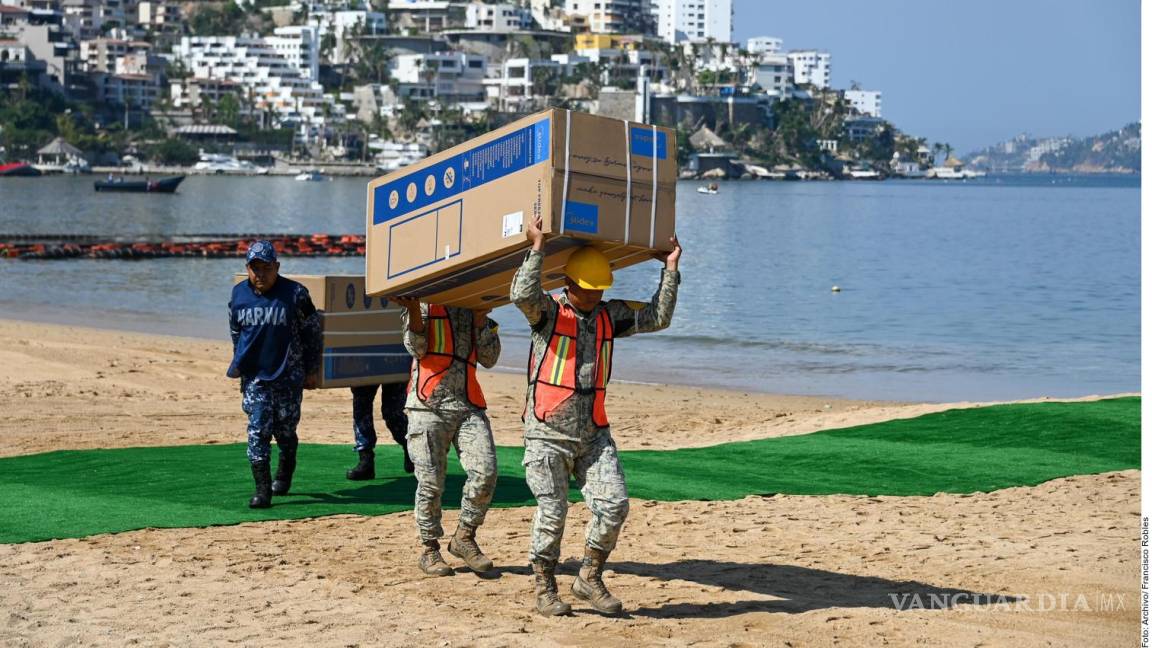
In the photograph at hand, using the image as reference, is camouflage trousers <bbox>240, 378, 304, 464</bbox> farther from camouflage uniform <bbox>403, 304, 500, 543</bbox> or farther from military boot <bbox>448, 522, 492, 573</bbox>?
military boot <bbox>448, 522, 492, 573</bbox>

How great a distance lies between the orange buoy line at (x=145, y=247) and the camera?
174ft

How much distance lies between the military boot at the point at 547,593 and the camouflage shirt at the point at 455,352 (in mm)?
1123

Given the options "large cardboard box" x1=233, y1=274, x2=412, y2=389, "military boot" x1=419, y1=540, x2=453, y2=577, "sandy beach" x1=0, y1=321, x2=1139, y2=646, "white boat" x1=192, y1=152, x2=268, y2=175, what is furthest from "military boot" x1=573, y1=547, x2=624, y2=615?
"white boat" x1=192, y1=152, x2=268, y2=175

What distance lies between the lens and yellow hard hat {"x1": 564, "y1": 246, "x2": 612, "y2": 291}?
8133 mm

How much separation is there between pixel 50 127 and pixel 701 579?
611 ft

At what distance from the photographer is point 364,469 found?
1234 cm

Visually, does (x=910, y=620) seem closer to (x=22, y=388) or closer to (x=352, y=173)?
(x=22, y=388)

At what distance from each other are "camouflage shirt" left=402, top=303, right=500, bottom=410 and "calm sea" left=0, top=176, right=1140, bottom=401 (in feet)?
51.8

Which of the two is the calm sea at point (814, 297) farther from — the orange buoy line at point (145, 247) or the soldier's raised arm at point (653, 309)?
the soldier's raised arm at point (653, 309)

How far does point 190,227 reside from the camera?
77000 millimetres

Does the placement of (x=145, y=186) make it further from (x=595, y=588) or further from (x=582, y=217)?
(x=582, y=217)

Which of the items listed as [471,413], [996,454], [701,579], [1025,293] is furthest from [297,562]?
[1025,293]

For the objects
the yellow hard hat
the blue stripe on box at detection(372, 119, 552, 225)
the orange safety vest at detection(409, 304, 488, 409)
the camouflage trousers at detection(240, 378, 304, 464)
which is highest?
the blue stripe on box at detection(372, 119, 552, 225)

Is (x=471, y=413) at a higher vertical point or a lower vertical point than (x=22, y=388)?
higher
